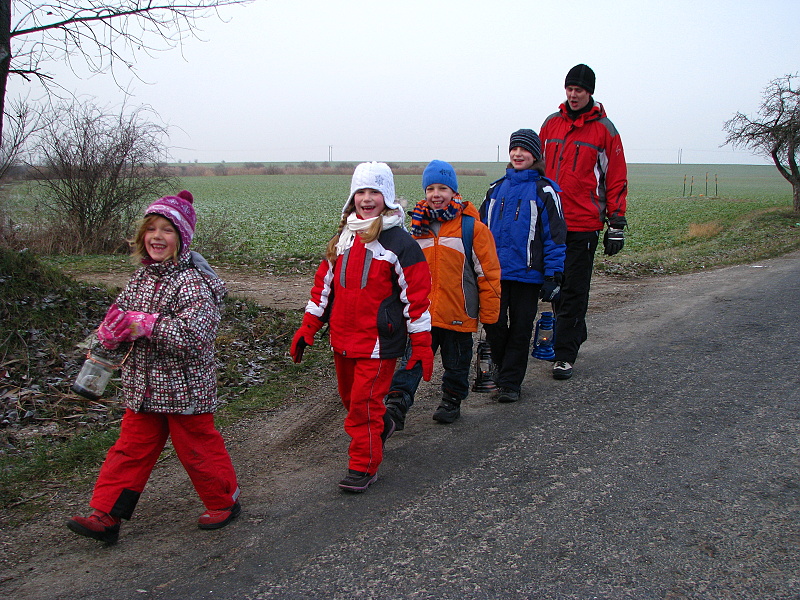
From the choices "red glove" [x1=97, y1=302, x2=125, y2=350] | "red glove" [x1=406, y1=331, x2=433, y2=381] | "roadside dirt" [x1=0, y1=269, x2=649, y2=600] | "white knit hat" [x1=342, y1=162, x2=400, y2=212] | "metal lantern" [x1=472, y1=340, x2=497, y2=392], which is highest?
"white knit hat" [x1=342, y1=162, x2=400, y2=212]

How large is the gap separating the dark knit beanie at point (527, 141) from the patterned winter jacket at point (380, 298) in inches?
69.1

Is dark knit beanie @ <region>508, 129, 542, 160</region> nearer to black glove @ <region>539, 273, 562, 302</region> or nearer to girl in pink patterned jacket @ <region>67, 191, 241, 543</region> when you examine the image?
black glove @ <region>539, 273, 562, 302</region>

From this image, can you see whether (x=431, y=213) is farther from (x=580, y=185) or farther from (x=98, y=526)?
(x=98, y=526)

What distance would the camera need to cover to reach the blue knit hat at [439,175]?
15.5ft

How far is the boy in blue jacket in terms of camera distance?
533 cm

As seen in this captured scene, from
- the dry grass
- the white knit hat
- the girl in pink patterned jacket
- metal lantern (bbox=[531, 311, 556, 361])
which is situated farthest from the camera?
the dry grass

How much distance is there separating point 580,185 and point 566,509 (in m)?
3.19

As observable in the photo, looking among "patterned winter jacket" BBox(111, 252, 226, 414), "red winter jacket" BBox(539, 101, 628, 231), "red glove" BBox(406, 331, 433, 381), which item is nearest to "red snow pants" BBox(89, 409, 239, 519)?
"patterned winter jacket" BBox(111, 252, 226, 414)

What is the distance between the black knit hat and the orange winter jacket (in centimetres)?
174

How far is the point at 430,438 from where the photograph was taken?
4746 mm

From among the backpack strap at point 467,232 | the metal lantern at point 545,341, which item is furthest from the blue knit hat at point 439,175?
the metal lantern at point 545,341

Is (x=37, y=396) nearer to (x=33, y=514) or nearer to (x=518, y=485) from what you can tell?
(x=33, y=514)

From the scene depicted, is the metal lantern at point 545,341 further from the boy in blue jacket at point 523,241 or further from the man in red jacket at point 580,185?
the boy in blue jacket at point 523,241

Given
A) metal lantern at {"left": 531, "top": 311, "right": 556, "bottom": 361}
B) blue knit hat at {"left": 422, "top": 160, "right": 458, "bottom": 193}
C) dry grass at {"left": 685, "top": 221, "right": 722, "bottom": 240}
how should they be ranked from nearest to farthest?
blue knit hat at {"left": 422, "top": 160, "right": 458, "bottom": 193}
metal lantern at {"left": 531, "top": 311, "right": 556, "bottom": 361}
dry grass at {"left": 685, "top": 221, "right": 722, "bottom": 240}
